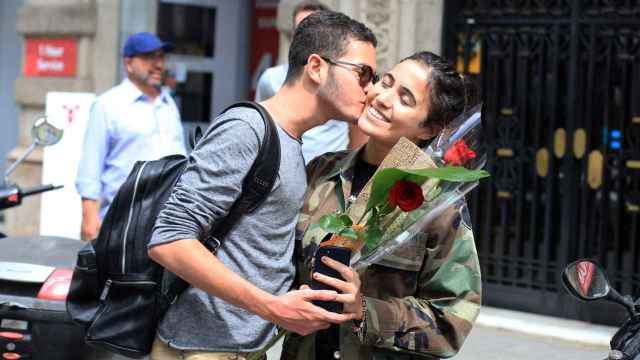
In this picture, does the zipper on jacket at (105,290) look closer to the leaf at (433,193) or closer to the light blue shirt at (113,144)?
the leaf at (433,193)

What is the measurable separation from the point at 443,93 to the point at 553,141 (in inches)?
213

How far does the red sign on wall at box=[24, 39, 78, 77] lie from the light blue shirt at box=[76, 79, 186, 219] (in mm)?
4249

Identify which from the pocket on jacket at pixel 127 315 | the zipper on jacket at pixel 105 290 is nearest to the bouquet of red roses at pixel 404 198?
the pocket on jacket at pixel 127 315

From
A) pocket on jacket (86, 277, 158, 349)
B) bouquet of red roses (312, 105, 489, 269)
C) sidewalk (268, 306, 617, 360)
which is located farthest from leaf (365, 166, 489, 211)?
sidewalk (268, 306, 617, 360)

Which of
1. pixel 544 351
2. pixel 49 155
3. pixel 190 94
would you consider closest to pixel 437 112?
pixel 544 351

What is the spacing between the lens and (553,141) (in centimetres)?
827

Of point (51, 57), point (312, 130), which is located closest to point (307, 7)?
point (312, 130)

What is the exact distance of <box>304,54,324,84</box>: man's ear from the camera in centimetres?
303

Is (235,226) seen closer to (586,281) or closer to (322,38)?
(322,38)

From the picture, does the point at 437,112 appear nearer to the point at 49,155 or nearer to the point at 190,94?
the point at 49,155

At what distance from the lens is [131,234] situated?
3.02 m

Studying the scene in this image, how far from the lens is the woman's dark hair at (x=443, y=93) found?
118 inches

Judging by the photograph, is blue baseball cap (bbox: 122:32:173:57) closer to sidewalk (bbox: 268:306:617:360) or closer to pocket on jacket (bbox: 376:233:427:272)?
sidewalk (bbox: 268:306:617:360)

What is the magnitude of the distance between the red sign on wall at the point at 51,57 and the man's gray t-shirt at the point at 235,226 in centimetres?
775
